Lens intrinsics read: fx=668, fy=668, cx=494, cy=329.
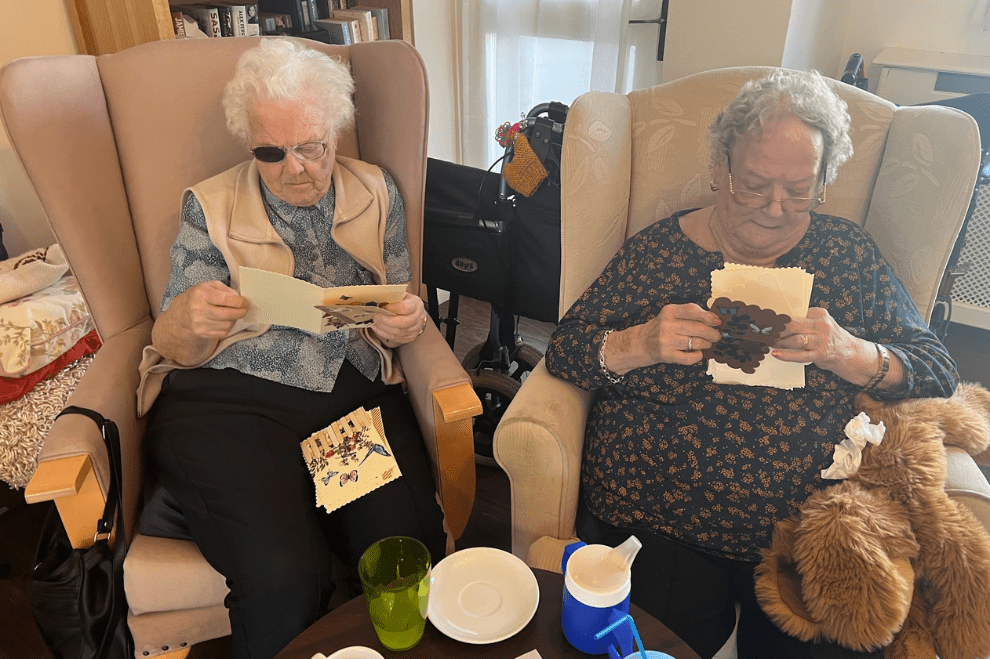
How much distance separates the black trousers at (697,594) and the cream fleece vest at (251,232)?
0.70 meters

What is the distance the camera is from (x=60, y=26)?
1963mm

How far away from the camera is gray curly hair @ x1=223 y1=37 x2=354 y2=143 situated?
1259 mm

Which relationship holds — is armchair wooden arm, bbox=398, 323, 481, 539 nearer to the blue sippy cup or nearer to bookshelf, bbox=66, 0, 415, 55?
the blue sippy cup

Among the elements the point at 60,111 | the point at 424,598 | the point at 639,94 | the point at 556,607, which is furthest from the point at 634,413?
the point at 60,111

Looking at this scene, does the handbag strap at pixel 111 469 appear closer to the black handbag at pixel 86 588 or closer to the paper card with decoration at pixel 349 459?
the black handbag at pixel 86 588

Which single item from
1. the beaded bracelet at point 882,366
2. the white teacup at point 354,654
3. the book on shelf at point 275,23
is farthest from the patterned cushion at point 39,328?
the beaded bracelet at point 882,366

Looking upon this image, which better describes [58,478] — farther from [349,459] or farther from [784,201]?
[784,201]

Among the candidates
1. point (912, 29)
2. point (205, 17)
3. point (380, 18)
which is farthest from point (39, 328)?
point (912, 29)

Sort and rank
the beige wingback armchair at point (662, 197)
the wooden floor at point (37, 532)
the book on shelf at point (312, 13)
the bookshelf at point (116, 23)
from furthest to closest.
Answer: the book on shelf at point (312, 13), the bookshelf at point (116, 23), the wooden floor at point (37, 532), the beige wingback armchair at point (662, 197)

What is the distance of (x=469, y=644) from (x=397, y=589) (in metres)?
0.14

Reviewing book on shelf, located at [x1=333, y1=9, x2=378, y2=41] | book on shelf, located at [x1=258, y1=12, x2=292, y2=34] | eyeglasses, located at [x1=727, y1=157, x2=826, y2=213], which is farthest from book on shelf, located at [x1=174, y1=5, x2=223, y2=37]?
eyeglasses, located at [x1=727, y1=157, x2=826, y2=213]

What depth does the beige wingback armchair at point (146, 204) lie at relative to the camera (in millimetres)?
1161

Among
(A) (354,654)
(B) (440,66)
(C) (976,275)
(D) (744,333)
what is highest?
(B) (440,66)

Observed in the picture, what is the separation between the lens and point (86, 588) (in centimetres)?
107
